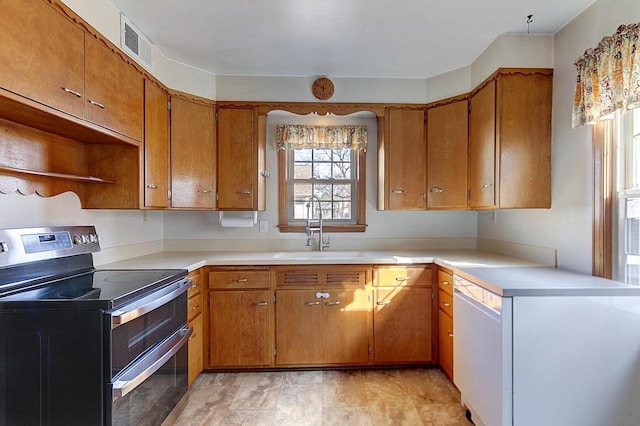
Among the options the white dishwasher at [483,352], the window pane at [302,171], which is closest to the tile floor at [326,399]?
the white dishwasher at [483,352]

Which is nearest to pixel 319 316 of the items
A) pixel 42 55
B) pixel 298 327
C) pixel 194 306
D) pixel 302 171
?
pixel 298 327

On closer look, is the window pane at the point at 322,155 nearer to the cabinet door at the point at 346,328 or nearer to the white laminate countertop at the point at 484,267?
the white laminate countertop at the point at 484,267

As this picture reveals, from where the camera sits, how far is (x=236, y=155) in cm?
254

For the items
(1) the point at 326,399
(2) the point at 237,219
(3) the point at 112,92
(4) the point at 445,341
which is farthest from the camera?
(2) the point at 237,219

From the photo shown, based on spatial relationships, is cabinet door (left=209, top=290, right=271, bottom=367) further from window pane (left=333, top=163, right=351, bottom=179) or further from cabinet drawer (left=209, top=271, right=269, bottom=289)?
window pane (left=333, top=163, right=351, bottom=179)

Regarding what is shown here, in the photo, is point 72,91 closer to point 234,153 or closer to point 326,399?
point 234,153

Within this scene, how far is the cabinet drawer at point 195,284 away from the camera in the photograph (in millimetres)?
2115

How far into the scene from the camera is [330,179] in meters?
3.05

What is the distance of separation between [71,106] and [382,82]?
2110 millimetres

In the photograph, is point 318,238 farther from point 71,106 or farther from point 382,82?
point 71,106

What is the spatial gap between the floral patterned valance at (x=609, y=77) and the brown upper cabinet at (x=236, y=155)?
2.11 m

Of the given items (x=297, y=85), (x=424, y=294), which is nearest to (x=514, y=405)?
(x=424, y=294)

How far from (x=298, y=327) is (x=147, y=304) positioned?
1198mm

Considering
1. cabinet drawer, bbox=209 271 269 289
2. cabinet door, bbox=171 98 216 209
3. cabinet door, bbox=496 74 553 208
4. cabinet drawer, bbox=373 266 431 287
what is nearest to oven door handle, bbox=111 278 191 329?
cabinet drawer, bbox=209 271 269 289
